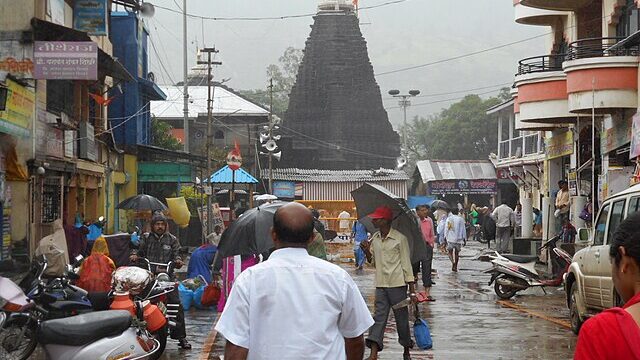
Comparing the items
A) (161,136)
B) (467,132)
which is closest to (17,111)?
(161,136)

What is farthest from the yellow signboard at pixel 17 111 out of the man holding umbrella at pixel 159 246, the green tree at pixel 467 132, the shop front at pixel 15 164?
the green tree at pixel 467 132

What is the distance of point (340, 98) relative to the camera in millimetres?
76000

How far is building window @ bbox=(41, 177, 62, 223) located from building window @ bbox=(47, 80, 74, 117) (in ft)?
5.77

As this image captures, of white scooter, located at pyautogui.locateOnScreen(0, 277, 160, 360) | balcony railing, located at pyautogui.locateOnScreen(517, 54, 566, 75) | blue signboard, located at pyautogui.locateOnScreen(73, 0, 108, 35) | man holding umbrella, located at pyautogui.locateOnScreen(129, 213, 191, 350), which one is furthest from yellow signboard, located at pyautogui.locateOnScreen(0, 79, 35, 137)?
balcony railing, located at pyautogui.locateOnScreen(517, 54, 566, 75)

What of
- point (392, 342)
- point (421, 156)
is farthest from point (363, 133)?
point (392, 342)

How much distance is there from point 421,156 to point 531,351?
299ft

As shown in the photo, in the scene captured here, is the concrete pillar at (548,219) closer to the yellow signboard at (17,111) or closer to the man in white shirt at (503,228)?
the man in white shirt at (503,228)

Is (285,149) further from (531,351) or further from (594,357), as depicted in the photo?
(594,357)

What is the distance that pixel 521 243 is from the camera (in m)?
26.8

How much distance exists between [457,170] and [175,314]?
4863cm

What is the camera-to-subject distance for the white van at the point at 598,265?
1148cm

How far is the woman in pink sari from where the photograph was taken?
47.7 feet

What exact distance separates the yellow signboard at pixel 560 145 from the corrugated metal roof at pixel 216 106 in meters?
33.7

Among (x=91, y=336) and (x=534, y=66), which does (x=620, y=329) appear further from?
(x=534, y=66)
